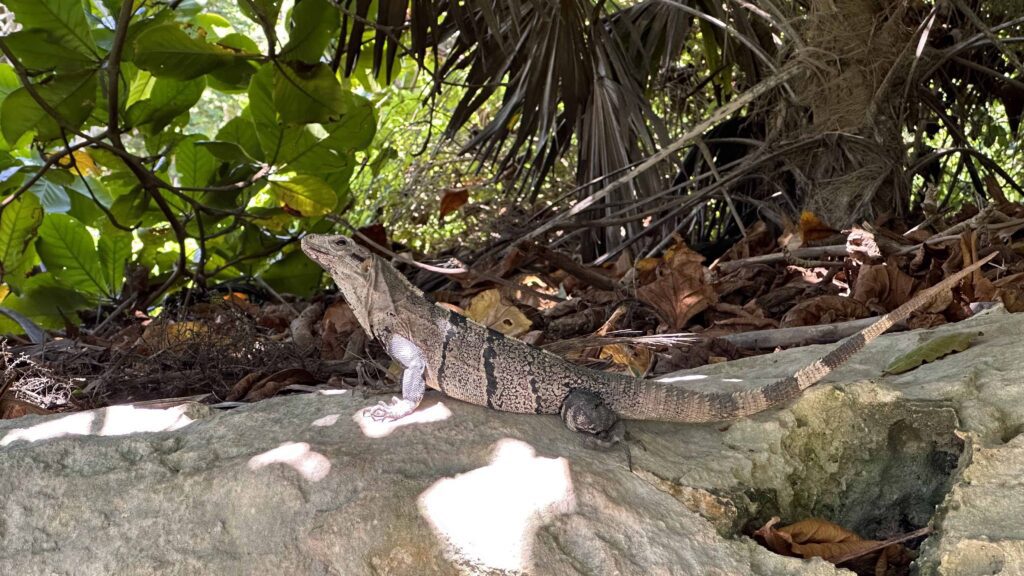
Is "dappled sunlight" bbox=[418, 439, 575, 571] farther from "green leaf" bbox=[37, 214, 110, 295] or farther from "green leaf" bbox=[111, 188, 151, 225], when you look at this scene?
"green leaf" bbox=[37, 214, 110, 295]

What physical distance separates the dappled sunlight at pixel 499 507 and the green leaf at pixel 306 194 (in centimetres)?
285

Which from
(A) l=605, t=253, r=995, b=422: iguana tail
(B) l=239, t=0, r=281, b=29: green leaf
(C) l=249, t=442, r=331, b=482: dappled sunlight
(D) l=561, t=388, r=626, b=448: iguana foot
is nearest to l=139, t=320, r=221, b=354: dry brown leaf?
(B) l=239, t=0, r=281, b=29: green leaf

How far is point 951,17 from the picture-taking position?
590 cm

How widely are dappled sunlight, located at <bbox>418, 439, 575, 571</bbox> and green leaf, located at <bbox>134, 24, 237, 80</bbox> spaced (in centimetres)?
283

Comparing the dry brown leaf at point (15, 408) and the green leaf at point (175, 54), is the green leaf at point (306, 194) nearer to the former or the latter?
the green leaf at point (175, 54)

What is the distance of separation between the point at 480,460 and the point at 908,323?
83.9 inches

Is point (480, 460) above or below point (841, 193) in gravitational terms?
below

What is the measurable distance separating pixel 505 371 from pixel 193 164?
3.45 meters

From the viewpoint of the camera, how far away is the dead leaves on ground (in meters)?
2.30

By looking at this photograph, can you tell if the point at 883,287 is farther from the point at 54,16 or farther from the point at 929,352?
the point at 54,16

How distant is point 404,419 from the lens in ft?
9.09

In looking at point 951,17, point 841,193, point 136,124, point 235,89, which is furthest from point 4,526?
point 951,17

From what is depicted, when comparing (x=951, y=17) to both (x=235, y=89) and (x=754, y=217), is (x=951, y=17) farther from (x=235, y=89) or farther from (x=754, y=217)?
(x=235, y=89)

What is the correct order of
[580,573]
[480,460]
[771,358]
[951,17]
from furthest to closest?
1. [951,17]
2. [771,358]
3. [480,460]
4. [580,573]
